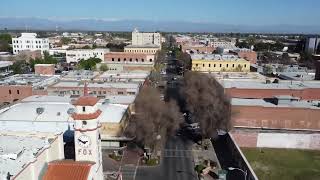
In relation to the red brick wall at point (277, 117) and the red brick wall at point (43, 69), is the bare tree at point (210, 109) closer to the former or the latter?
the red brick wall at point (277, 117)

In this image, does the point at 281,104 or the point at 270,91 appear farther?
the point at 270,91

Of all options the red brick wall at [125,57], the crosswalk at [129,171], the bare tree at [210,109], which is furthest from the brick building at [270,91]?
the red brick wall at [125,57]

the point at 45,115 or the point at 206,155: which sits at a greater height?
the point at 45,115

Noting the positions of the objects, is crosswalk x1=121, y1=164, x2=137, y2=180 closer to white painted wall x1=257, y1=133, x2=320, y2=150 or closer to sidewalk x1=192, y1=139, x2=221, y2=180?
sidewalk x1=192, y1=139, x2=221, y2=180

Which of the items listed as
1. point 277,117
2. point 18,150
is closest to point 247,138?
point 277,117

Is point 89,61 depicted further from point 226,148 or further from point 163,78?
point 226,148

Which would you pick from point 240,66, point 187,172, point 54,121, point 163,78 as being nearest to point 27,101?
point 54,121

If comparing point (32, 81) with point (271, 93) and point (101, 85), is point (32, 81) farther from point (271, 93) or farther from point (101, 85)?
point (271, 93)
